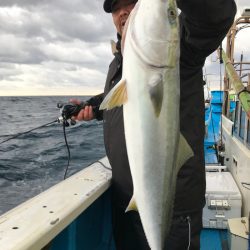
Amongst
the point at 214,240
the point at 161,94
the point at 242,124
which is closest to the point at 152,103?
the point at 161,94

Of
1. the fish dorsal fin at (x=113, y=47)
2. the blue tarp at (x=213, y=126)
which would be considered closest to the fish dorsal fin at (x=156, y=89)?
the fish dorsal fin at (x=113, y=47)

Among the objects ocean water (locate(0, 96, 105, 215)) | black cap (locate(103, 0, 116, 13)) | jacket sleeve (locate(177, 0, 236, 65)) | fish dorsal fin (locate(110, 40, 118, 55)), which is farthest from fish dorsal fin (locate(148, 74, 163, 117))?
ocean water (locate(0, 96, 105, 215))

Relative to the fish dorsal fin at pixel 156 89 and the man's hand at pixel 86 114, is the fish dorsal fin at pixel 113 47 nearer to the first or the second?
the man's hand at pixel 86 114

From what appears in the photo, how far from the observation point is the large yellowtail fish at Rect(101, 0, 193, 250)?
1.55m

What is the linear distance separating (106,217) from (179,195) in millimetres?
1236

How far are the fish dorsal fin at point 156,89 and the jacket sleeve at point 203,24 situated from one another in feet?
1.43

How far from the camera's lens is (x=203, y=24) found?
6.01 feet

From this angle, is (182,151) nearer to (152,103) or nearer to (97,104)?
(152,103)

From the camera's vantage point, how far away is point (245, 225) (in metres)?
3.87

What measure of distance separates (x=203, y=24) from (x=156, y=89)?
0.51 metres

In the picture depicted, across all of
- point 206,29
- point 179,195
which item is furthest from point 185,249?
point 206,29

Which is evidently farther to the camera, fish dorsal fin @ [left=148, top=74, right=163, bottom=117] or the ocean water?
the ocean water

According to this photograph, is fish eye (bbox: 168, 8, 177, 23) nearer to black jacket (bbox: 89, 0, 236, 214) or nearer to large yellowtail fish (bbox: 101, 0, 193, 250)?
large yellowtail fish (bbox: 101, 0, 193, 250)

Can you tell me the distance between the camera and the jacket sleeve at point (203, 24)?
5.74 ft
